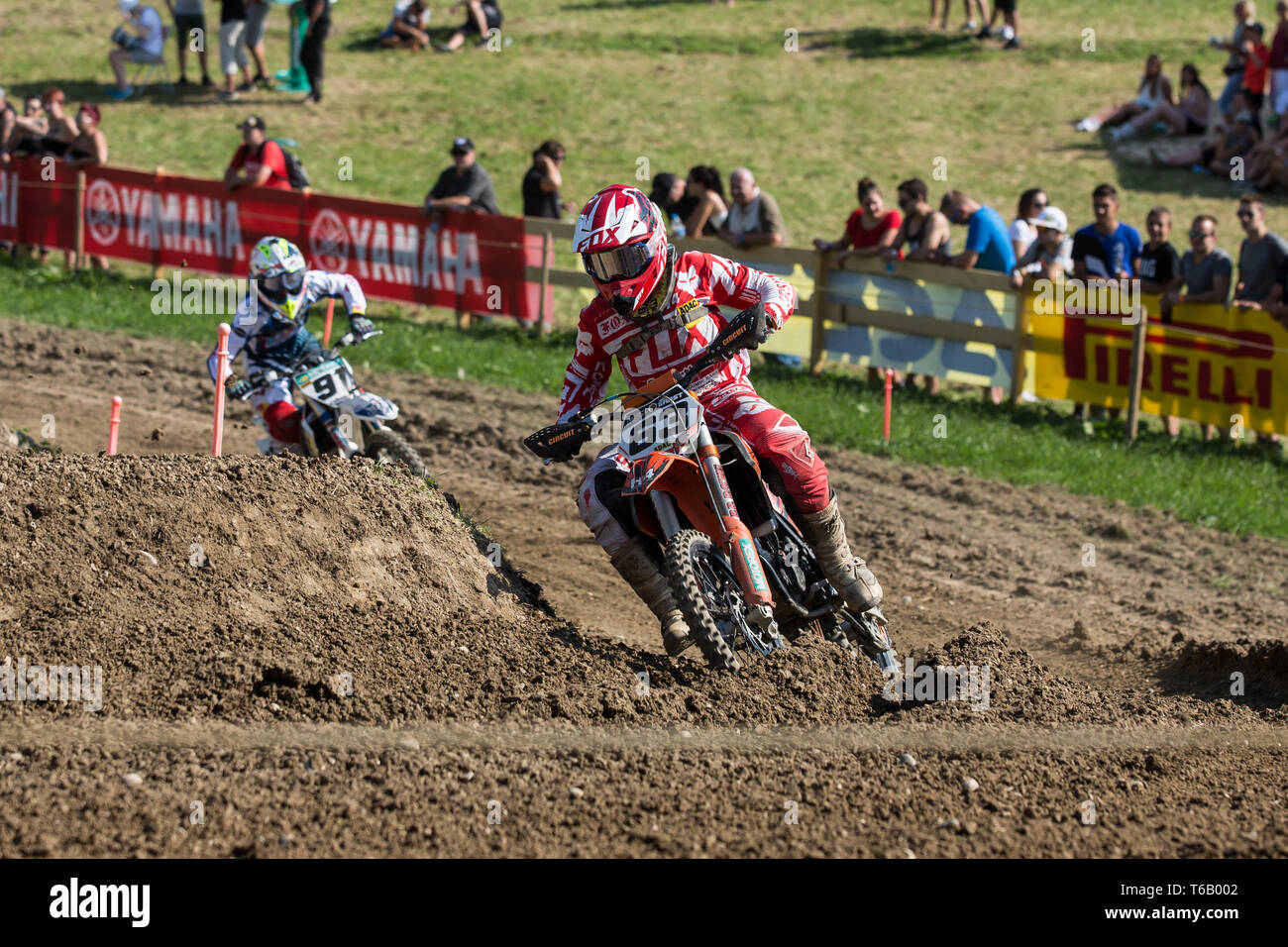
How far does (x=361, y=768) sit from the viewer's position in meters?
5.24

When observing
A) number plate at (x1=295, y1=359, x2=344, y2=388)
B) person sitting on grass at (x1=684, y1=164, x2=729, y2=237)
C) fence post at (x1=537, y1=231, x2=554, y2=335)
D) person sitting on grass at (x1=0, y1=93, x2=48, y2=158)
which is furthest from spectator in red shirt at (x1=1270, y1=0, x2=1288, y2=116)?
person sitting on grass at (x1=0, y1=93, x2=48, y2=158)

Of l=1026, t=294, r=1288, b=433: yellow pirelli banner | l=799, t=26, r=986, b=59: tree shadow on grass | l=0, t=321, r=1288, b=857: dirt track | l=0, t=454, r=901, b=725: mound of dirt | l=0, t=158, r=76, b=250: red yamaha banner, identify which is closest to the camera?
l=0, t=321, r=1288, b=857: dirt track

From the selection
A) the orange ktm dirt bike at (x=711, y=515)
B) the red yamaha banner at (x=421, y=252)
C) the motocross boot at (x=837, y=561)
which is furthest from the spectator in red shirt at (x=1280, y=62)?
the orange ktm dirt bike at (x=711, y=515)

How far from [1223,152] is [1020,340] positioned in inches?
404

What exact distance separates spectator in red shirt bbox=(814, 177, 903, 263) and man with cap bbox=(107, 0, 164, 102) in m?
18.0

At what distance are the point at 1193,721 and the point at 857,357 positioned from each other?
846 centimetres

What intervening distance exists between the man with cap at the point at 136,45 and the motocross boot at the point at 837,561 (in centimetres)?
2405

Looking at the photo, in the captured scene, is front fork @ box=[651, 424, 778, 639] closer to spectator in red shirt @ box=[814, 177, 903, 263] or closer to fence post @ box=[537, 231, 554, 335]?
spectator in red shirt @ box=[814, 177, 903, 263]

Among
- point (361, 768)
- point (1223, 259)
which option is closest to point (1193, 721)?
point (361, 768)

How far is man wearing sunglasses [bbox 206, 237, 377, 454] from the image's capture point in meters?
9.64

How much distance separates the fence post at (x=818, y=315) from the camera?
47.8 ft

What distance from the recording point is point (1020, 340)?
13.3m

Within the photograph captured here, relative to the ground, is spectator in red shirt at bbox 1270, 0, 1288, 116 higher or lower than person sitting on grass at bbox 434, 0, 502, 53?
lower
